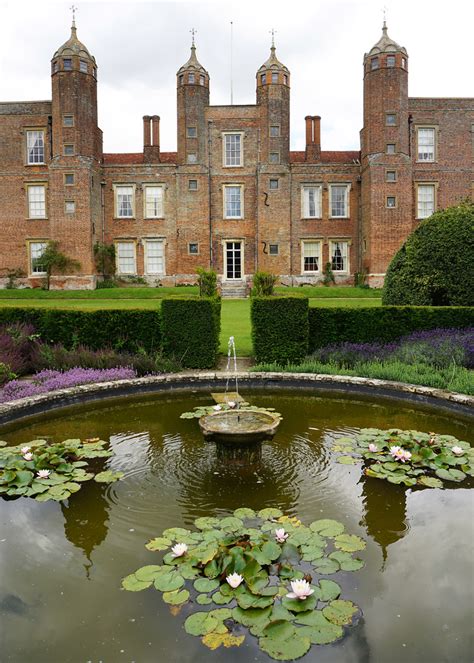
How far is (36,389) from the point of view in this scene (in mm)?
8000

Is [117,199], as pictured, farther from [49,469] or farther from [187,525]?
[187,525]

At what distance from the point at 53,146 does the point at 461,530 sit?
2985 centimetres

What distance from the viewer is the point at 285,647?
2.80 m

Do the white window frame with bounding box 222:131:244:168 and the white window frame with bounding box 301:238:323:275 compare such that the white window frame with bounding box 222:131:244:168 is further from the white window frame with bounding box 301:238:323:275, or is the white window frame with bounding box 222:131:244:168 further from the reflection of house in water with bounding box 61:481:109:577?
the reflection of house in water with bounding box 61:481:109:577

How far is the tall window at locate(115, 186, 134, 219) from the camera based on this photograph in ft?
101

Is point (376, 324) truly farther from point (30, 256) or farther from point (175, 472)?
point (30, 256)

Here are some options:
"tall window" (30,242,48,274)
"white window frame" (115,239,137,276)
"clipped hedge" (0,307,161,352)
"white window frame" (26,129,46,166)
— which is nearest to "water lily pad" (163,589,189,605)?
"clipped hedge" (0,307,161,352)

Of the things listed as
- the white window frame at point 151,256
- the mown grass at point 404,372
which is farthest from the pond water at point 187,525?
the white window frame at point 151,256

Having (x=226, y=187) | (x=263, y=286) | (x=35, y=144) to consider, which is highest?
(x=35, y=144)

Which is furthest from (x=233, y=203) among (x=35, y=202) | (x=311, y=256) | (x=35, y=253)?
(x=35, y=253)

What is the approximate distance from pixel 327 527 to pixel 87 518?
184cm

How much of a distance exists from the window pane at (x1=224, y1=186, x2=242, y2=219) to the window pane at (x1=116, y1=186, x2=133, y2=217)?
5.43 m

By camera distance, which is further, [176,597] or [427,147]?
[427,147]

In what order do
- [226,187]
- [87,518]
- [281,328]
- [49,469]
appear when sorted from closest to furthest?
1. [87,518]
2. [49,469]
3. [281,328]
4. [226,187]
